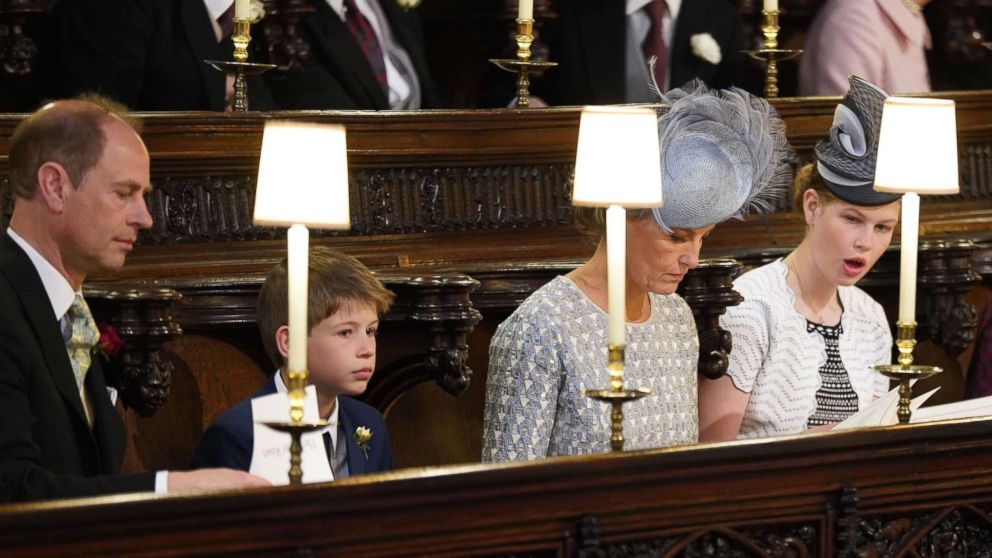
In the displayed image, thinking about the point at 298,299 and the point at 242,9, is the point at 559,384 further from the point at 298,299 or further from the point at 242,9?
the point at 242,9

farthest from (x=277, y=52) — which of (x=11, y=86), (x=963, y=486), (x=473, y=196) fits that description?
(x=963, y=486)

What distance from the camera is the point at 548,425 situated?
3.21 meters

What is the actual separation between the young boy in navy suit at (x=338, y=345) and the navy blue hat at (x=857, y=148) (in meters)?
1.09

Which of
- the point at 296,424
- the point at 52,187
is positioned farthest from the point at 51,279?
the point at 296,424

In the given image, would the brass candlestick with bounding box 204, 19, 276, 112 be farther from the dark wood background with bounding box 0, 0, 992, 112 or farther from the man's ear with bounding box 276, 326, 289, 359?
the dark wood background with bounding box 0, 0, 992, 112

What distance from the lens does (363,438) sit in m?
3.28

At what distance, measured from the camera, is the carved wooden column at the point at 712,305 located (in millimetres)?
3912

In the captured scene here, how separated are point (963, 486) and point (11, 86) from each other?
3537 mm

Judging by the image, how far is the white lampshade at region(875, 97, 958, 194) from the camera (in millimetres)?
3078

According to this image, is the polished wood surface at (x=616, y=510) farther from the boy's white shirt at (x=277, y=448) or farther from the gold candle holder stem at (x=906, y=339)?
the boy's white shirt at (x=277, y=448)

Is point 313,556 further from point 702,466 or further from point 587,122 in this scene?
point 587,122

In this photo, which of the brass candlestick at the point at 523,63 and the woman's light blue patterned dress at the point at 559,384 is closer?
the woman's light blue patterned dress at the point at 559,384

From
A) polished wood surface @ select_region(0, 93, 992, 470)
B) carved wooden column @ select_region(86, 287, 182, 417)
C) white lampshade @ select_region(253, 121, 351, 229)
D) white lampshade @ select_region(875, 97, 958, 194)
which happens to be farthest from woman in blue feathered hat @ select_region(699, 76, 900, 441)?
white lampshade @ select_region(253, 121, 351, 229)

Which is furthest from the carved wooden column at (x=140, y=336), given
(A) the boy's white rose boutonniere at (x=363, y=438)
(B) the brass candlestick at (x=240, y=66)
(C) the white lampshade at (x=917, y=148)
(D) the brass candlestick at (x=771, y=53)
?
(D) the brass candlestick at (x=771, y=53)
